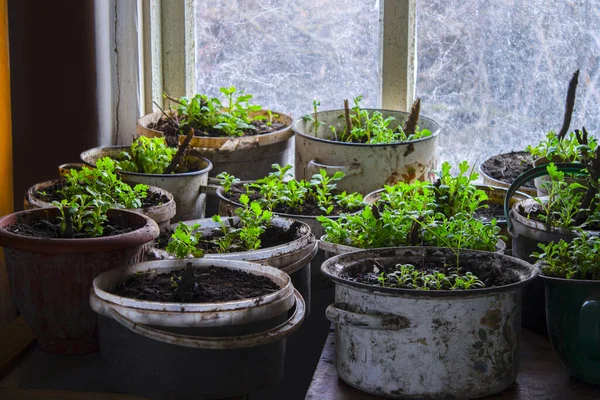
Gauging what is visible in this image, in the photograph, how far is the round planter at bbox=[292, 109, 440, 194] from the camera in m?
3.12

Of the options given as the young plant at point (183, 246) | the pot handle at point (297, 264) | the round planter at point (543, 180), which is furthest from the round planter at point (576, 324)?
the young plant at point (183, 246)

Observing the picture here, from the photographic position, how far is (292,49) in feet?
12.3

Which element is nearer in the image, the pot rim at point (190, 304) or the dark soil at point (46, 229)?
the pot rim at point (190, 304)

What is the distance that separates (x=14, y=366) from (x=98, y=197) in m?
0.56

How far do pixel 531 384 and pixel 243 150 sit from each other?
5.39 feet

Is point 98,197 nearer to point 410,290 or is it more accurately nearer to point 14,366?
point 14,366

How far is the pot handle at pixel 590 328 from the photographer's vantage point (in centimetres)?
192

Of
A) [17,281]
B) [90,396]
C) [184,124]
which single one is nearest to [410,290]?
[90,396]

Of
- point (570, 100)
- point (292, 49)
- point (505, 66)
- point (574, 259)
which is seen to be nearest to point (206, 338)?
point (574, 259)

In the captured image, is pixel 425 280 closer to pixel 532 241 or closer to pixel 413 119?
pixel 532 241

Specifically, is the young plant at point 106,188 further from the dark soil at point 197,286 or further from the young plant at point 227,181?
the dark soil at point 197,286

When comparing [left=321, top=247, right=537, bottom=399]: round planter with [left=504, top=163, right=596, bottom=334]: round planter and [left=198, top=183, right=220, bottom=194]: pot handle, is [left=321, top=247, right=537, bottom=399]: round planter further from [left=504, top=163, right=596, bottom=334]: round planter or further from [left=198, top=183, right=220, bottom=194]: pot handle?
[left=198, top=183, right=220, bottom=194]: pot handle

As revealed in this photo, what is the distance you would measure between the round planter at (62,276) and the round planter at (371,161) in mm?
992

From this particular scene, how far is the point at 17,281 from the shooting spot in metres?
2.30
